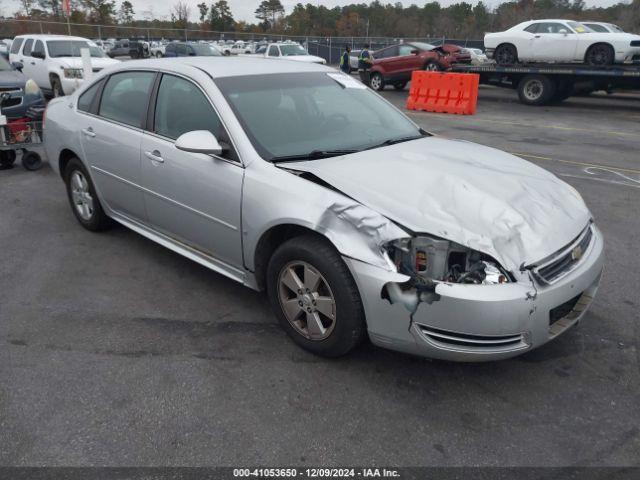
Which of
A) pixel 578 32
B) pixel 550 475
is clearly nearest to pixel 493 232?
pixel 550 475

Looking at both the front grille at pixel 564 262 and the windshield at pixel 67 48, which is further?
the windshield at pixel 67 48

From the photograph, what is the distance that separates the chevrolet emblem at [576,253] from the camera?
298 centimetres

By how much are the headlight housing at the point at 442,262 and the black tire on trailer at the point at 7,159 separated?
23.5ft

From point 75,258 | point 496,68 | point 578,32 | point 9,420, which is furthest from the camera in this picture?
point 496,68

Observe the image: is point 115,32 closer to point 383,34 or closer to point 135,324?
point 135,324

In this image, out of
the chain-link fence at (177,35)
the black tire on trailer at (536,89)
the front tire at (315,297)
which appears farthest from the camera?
the chain-link fence at (177,35)

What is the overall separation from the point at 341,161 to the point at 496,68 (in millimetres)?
15308

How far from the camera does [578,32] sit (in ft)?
50.5

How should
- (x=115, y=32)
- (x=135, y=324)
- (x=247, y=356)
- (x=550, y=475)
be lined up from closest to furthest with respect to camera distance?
1. (x=550, y=475)
2. (x=247, y=356)
3. (x=135, y=324)
4. (x=115, y=32)

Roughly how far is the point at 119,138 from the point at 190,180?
3.53 ft

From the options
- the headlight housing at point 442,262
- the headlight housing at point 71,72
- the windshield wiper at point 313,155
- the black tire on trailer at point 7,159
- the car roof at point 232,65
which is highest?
the car roof at point 232,65

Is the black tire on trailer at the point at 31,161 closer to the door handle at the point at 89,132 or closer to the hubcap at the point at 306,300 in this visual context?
the door handle at the point at 89,132

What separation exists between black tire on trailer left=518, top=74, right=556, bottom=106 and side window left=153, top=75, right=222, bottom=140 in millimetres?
14968

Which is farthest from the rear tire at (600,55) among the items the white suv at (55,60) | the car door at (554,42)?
the white suv at (55,60)
